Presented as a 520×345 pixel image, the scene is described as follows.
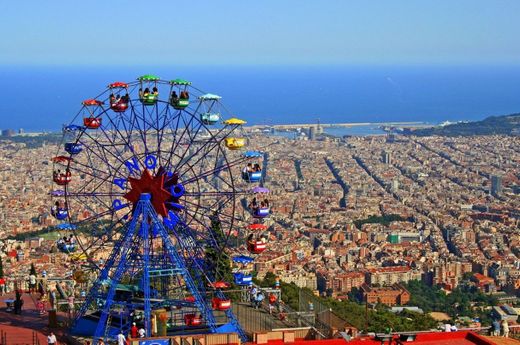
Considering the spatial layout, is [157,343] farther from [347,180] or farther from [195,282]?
[347,180]

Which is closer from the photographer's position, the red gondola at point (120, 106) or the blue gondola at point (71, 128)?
the blue gondola at point (71, 128)

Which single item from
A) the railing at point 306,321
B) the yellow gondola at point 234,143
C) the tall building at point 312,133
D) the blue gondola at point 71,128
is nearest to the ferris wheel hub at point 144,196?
the blue gondola at point 71,128

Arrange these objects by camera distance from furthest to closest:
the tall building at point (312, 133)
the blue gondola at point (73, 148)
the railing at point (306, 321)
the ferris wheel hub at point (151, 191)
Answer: the tall building at point (312, 133)
the blue gondola at point (73, 148)
the ferris wheel hub at point (151, 191)
the railing at point (306, 321)

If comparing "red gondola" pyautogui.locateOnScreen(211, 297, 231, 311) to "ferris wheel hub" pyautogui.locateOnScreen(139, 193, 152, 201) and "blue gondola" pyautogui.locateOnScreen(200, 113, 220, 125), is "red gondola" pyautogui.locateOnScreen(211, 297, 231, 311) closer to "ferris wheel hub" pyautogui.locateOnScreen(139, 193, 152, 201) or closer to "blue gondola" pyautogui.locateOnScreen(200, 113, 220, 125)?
"ferris wheel hub" pyautogui.locateOnScreen(139, 193, 152, 201)

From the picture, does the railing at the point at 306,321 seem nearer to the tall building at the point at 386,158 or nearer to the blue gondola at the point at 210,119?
the blue gondola at the point at 210,119

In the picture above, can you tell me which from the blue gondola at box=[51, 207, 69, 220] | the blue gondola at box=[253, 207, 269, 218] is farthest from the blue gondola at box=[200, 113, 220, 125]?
the blue gondola at box=[51, 207, 69, 220]

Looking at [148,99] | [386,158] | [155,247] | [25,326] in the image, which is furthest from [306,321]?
[386,158]

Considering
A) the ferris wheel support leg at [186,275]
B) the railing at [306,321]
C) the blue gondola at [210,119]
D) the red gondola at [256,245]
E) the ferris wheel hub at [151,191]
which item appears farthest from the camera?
the blue gondola at [210,119]

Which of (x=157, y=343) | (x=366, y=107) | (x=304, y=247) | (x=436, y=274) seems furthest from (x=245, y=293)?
(x=366, y=107)

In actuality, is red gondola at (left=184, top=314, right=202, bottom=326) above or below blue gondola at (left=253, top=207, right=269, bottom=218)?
below

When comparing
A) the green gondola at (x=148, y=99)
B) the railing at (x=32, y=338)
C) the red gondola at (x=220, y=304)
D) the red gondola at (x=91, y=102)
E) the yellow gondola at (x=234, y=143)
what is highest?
the green gondola at (x=148, y=99)

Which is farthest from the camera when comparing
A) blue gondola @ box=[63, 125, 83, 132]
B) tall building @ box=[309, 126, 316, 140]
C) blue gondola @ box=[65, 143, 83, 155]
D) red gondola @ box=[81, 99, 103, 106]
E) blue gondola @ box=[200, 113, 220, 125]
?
tall building @ box=[309, 126, 316, 140]

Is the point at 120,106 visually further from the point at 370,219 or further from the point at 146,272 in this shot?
the point at 370,219
